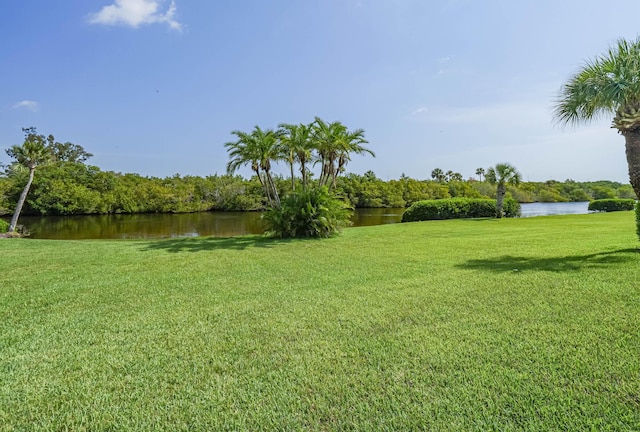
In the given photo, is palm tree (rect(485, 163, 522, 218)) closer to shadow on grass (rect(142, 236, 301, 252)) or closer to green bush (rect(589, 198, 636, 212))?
green bush (rect(589, 198, 636, 212))

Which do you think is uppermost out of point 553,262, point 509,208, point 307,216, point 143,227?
point 307,216

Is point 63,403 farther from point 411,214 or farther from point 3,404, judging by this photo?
point 411,214

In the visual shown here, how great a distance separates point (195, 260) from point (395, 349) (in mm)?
6322

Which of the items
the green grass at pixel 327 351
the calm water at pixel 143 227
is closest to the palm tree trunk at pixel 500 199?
the calm water at pixel 143 227

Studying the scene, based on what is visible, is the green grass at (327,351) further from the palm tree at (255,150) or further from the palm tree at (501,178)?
the palm tree at (501,178)

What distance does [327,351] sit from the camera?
300 cm

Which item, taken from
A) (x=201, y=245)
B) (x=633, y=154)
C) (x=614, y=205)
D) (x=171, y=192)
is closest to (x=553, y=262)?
(x=633, y=154)

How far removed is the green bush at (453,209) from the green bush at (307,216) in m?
14.5

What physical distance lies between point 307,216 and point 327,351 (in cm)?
1066

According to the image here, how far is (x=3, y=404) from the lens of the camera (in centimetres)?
232

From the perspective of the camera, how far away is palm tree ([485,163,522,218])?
25.4m

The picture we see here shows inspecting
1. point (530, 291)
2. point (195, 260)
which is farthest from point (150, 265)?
point (530, 291)

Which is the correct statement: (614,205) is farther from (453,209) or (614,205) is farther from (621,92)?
(621,92)

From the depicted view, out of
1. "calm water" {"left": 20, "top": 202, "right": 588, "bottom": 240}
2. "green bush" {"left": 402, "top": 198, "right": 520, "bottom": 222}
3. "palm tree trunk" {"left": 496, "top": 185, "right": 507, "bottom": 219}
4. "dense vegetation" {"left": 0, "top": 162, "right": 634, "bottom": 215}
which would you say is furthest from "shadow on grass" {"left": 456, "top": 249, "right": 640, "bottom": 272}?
"dense vegetation" {"left": 0, "top": 162, "right": 634, "bottom": 215}
